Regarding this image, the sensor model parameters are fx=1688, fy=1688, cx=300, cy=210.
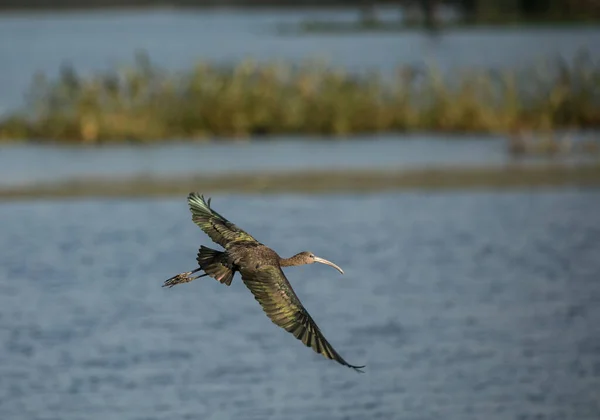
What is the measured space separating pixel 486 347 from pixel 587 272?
3715 millimetres

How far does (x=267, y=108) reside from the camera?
86.2ft

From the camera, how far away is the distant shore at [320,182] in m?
21.0

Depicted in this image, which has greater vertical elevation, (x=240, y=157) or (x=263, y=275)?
(x=263, y=275)

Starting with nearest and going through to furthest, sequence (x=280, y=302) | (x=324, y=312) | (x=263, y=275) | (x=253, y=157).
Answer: (x=280, y=302) → (x=263, y=275) → (x=324, y=312) → (x=253, y=157)

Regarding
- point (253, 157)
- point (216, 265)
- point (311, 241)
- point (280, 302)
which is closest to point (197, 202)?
point (216, 265)

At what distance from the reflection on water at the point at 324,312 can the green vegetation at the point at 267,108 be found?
16.0 feet

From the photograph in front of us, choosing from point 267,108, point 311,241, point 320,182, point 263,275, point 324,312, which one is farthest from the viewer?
point 267,108

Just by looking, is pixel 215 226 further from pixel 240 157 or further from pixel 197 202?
pixel 240 157

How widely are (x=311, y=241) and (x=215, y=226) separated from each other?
31.9ft

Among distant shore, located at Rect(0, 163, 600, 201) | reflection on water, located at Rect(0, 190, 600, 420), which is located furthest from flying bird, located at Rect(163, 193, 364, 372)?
distant shore, located at Rect(0, 163, 600, 201)

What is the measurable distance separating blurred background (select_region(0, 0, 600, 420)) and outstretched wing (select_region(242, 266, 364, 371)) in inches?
138

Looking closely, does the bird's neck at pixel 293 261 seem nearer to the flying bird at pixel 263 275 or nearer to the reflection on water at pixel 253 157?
the flying bird at pixel 263 275

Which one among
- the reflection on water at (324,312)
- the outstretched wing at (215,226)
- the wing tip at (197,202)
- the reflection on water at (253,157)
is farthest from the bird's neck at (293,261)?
the reflection on water at (253,157)

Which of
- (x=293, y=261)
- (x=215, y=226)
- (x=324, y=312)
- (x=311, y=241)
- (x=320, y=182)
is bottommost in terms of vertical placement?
(x=320, y=182)
